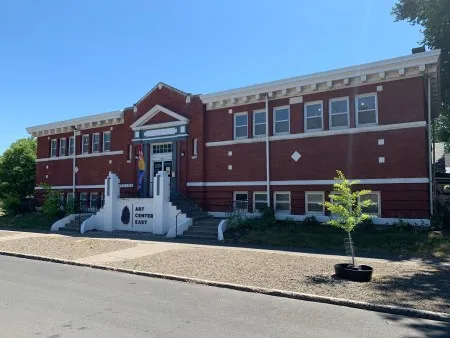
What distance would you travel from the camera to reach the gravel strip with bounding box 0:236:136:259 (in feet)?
45.0

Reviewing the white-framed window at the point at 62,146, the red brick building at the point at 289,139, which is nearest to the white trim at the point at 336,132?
the red brick building at the point at 289,139

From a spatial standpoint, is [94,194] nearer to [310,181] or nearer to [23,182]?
[23,182]

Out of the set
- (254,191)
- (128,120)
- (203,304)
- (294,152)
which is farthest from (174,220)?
(203,304)

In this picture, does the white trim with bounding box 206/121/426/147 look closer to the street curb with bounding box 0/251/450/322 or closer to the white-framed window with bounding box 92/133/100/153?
the white-framed window with bounding box 92/133/100/153

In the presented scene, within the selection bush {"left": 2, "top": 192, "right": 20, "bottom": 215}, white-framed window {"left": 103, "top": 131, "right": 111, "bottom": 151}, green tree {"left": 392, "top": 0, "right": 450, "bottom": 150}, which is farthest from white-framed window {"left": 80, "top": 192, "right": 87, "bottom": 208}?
green tree {"left": 392, "top": 0, "right": 450, "bottom": 150}

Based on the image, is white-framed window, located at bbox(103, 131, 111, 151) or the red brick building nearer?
the red brick building

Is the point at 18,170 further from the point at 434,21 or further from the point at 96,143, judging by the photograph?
the point at 434,21

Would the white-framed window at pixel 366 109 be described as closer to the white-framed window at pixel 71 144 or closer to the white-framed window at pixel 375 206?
the white-framed window at pixel 375 206

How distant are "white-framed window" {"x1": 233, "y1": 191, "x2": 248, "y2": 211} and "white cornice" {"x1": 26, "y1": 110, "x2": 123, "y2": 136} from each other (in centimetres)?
980

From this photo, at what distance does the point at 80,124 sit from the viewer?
2747 centimetres

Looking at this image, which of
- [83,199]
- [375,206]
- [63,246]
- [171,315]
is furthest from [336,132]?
[83,199]

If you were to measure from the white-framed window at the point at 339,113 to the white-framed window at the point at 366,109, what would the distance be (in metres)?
0.44

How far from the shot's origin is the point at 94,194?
87.7ft

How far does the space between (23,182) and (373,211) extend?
2789cm
